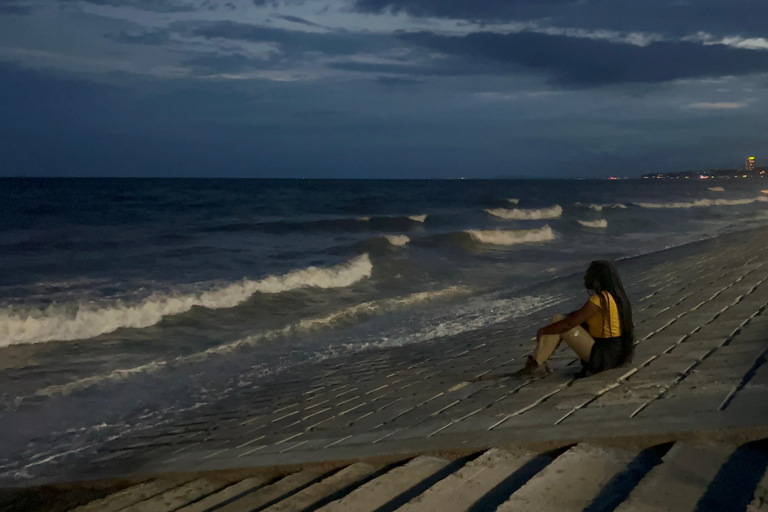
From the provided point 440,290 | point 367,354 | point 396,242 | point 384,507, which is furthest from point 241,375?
point 396,242

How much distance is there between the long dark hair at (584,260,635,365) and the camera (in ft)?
20.1

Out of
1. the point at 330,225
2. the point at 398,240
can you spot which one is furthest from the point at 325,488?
the point at 330,225

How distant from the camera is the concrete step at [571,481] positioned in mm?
3246

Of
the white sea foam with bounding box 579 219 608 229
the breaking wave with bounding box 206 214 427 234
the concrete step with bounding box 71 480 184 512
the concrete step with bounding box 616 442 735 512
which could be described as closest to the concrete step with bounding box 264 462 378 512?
the concrete step with bounding box 71 480 184 512

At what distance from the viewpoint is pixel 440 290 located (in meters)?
17.5

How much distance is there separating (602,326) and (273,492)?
11.5ft

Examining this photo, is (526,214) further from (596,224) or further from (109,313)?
(109,313)

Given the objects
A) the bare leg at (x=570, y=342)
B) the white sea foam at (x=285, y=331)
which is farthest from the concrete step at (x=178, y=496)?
the white sea foam at (x=285, y=331)

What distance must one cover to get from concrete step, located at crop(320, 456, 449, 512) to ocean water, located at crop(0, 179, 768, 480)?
423 centimetres

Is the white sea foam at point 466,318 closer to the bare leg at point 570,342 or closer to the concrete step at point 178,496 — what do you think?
the bare leg at point 570,342

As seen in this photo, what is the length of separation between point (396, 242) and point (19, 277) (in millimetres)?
15730

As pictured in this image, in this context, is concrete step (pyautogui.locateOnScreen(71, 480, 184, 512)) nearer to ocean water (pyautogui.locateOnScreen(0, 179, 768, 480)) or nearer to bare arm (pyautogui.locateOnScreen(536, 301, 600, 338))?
ocean water (pyautogui.locateOnScreen(0, 179, 768, 480))

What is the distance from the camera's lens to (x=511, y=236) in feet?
108

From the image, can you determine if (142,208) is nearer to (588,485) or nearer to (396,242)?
(396,242)
